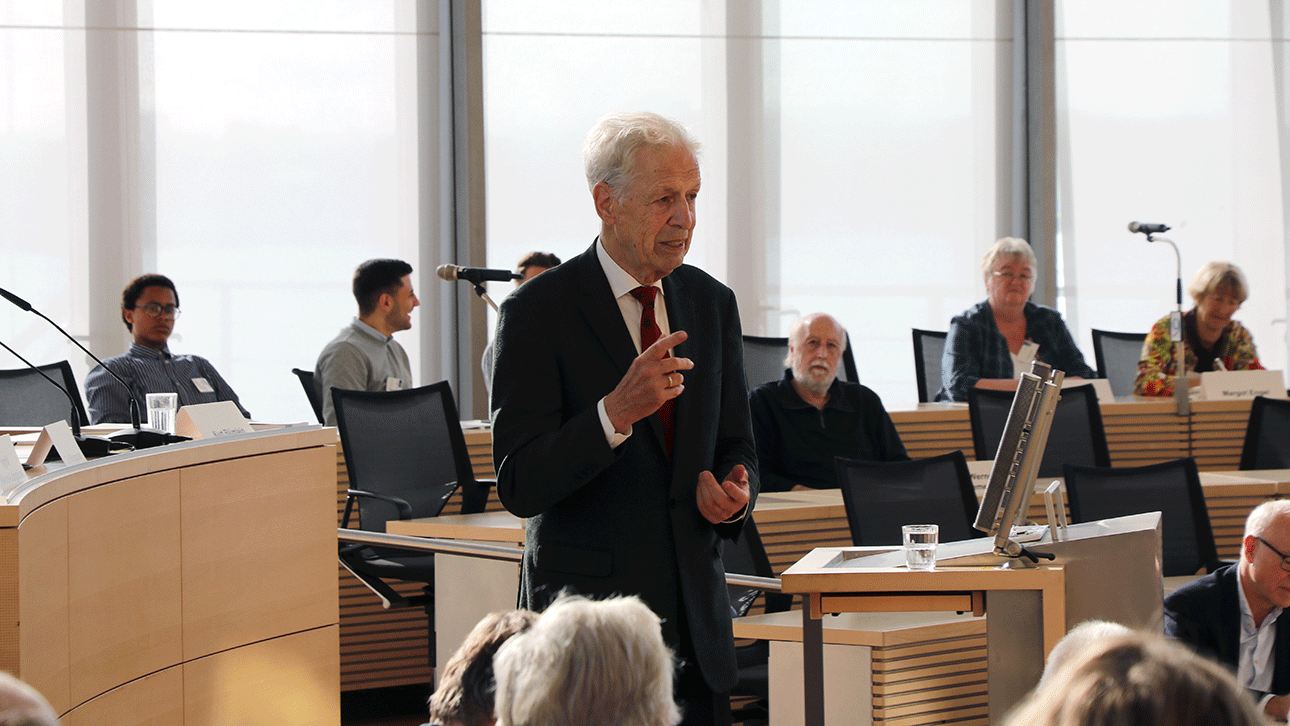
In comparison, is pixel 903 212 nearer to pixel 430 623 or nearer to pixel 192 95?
pixel 192 95

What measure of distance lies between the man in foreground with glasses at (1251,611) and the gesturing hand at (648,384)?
72.4 inches

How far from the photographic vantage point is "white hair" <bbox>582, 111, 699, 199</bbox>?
164 centimetres

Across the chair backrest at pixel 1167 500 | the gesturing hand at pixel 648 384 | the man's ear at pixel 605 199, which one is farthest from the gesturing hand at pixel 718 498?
the chair backrest at pixel 1167 500

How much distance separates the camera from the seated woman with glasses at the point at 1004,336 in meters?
5.49

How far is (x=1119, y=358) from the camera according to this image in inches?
253

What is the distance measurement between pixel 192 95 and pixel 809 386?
164 inches

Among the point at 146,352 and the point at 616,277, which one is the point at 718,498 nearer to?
the point at 616,277

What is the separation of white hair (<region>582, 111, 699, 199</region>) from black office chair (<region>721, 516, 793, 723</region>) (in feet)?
5.53

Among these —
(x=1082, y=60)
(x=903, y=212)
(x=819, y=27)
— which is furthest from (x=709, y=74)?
(x=1082, y=60)

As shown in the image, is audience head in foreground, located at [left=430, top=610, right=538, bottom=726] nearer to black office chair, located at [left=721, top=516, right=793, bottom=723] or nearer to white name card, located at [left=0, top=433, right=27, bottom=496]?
white name card, located at [left=0, top=433, right=27, bottom=496]

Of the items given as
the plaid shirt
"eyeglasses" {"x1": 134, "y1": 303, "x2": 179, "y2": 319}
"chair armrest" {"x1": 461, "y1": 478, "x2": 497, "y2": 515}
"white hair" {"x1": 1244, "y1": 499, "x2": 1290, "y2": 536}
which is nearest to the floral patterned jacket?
the plaid shirt

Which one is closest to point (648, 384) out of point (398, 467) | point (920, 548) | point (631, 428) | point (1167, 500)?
point (631, 428)

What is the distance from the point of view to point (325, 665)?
2656 mm

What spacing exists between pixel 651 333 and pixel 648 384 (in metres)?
0.20
